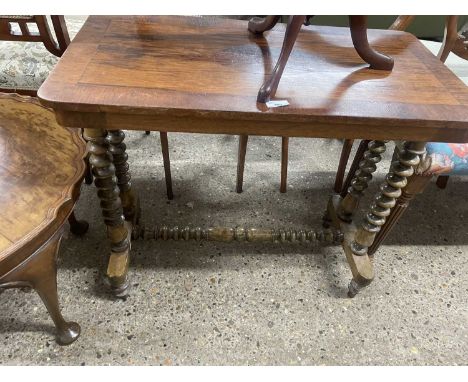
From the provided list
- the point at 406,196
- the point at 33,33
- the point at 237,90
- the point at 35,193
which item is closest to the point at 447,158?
the point at 406,196

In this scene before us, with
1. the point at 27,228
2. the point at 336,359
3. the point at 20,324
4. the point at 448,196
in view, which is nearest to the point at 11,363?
the point at 20,324

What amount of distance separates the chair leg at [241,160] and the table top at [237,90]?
51 cm

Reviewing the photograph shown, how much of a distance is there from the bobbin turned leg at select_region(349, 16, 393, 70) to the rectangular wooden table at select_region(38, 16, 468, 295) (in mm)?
31

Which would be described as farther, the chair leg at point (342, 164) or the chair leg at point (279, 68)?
the chair leg at point (342, 164)

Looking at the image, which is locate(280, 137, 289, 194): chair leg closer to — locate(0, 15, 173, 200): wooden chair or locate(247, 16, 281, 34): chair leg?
locate(247, 16, 281, 34): chair leg

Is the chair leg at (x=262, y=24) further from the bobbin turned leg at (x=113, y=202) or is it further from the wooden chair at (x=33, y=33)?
the wooden chair at (x=33, y=33)

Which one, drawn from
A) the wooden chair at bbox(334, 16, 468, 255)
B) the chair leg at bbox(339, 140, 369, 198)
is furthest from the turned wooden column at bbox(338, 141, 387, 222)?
the chair leg at bbox(339, 140, 369, 198)

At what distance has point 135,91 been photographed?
2.79 ft

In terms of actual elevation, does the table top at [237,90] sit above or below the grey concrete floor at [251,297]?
above

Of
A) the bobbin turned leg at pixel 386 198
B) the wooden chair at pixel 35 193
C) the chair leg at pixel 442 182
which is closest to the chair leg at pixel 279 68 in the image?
the bobbin turned leg at pixel 386 198

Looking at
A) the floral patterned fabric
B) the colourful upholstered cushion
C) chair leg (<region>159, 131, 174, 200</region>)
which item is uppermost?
the floral patterned fabric

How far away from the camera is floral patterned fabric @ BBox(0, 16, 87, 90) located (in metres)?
1.35

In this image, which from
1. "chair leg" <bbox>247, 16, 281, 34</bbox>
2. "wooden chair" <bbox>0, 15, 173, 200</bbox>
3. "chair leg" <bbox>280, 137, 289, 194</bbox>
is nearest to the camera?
"chair leg" <bbox>247, 16, 281, 34</bbox>

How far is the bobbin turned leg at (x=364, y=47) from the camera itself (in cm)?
100
